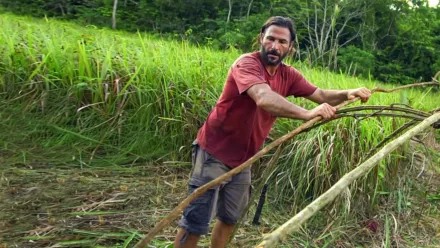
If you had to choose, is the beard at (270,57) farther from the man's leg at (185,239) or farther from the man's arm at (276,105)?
the man's leg at (185,239)

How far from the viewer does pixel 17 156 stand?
2.83m

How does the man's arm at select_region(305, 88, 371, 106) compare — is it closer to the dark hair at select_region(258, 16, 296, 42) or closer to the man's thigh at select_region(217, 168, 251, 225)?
the dark hair at select_region(258, 16, 296, 42)

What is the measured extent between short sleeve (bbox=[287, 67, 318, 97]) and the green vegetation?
76 cm

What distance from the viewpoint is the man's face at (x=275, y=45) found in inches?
70.7

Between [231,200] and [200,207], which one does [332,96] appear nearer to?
[231,200]

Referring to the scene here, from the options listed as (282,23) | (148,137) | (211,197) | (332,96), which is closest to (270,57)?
(282,23)

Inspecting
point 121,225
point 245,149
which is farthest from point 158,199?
point 245,149

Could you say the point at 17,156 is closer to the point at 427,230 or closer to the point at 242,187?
the point at 242,187

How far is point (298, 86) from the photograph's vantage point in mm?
2053

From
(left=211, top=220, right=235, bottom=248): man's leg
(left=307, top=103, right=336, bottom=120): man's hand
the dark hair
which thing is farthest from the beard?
(left=211, top=220, right=235, bottom=248): man's leg

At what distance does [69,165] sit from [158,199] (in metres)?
0.70

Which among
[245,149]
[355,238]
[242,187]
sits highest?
[245,149]

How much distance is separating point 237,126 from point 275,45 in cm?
38

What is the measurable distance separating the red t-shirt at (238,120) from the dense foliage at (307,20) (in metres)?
13.3
